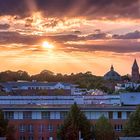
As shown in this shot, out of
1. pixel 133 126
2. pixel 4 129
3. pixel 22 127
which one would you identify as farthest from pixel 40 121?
pixel 133 126

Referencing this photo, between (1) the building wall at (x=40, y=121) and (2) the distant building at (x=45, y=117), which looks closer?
(2) the distant building at (x=45, y=117)

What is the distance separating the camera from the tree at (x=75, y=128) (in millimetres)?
52625

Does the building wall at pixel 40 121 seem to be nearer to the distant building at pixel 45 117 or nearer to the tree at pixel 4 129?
the distant building at pixel 45 117

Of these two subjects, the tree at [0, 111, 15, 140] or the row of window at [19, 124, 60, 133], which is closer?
the tree at [0, 111, 15, 140]

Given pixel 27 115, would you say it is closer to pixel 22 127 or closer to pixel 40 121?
pixel 22 127

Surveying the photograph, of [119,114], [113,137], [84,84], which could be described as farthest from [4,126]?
[84,84]

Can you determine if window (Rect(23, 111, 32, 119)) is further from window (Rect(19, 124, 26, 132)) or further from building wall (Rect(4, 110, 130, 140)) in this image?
window (Rect(19, 124, 26, 132))

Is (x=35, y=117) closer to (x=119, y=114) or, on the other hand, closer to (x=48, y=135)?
(x=48, y=135)

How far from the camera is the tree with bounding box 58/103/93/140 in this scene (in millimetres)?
52625

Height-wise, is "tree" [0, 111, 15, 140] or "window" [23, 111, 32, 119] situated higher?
"window" [23, 111, 32, 119]

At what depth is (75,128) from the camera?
52688mm

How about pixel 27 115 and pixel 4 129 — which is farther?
pixel 27 115

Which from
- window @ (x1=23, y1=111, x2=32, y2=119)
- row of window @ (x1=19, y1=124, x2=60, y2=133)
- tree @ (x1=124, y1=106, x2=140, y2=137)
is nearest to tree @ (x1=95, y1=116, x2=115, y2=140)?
tree @ (x1=124, y1=106, x2=140, y2=137)

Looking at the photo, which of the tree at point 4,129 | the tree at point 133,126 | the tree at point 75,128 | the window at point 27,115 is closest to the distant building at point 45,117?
the window at point 27,115
